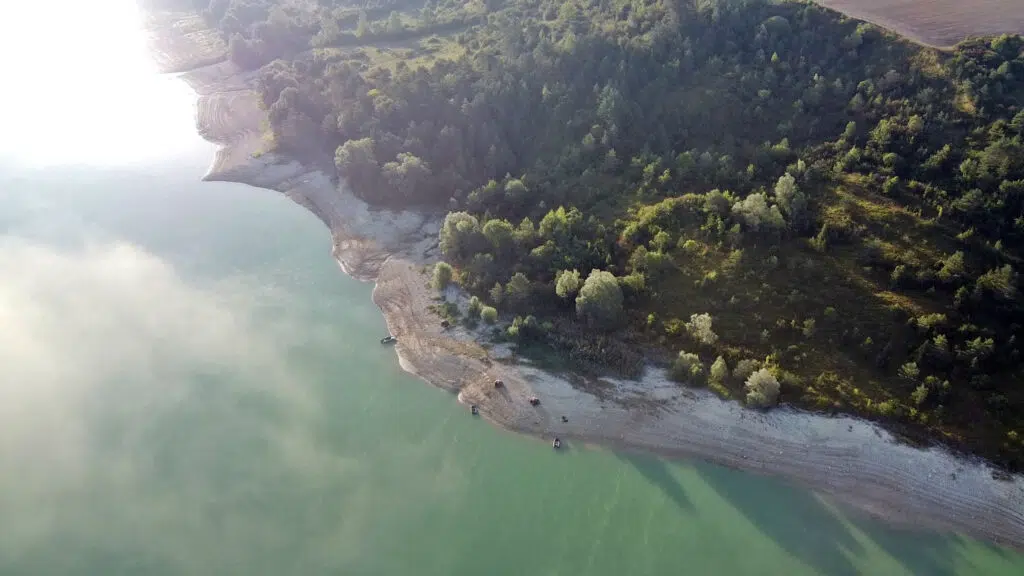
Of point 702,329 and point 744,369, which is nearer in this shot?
point 744,369

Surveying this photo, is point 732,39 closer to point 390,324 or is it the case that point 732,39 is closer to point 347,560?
point 390,324

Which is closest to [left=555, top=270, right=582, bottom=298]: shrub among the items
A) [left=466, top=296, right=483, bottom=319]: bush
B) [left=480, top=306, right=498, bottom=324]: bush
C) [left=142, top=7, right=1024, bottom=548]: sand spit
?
[left=480, top=306, right=498, bottom=324]: bush

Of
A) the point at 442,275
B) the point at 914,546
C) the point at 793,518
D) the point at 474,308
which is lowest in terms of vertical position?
the point at 474,308

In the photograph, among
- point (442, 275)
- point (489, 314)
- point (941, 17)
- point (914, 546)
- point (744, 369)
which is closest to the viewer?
point (914, 546)

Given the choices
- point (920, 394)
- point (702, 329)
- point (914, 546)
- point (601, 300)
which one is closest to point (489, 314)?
point (601, 300)

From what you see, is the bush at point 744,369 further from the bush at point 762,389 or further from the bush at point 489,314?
the bush at point 489,314

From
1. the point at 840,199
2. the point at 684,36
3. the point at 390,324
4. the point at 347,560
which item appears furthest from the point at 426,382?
the point at 684,36

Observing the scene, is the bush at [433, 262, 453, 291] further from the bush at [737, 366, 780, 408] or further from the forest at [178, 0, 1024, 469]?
the bush at [737, 366, 780, 408]

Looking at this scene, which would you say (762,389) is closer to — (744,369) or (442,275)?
(744,369)
